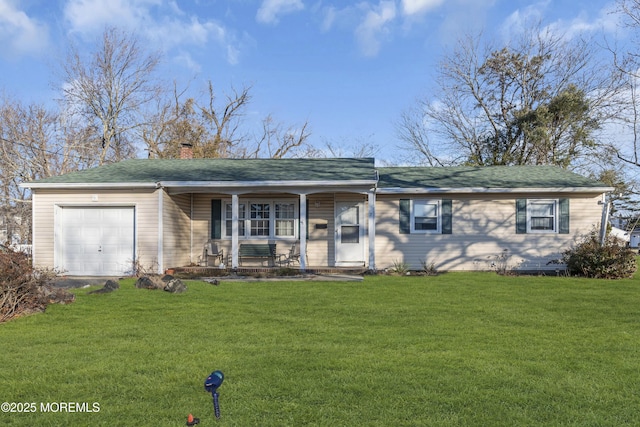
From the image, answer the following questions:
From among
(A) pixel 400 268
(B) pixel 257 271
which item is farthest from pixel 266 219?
(A) pixel 400 268

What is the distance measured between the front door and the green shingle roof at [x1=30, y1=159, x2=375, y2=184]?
4.23 ft

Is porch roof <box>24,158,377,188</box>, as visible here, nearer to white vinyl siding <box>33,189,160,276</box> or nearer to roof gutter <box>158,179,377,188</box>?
roof gutter <box>158,179,377,188</box>

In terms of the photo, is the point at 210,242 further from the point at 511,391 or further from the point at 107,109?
the point at 107,109

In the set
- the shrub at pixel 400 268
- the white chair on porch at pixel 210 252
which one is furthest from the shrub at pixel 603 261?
the white chair on porch at pixel 210 252

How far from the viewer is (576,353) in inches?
207

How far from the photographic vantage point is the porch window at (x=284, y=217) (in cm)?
1520

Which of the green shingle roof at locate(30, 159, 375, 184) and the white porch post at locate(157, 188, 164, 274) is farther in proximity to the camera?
the green shingle roof at locate(30, 159, 375, 184)

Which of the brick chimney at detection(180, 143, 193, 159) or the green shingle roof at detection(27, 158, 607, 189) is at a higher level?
the brick chimney at detection(180, 143, 193, 159)

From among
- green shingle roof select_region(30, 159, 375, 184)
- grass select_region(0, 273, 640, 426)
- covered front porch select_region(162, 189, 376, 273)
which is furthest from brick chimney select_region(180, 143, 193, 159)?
grass select_region(0, 273, 640, 426)

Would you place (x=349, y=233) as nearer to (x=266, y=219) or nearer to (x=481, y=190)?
(x=266, y=219)

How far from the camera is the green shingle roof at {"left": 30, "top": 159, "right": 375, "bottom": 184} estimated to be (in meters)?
13.6

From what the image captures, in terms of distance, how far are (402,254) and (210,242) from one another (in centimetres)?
632

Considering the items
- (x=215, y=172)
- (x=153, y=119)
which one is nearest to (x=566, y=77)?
(x=215, y=172)

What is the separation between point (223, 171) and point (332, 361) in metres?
10.8
